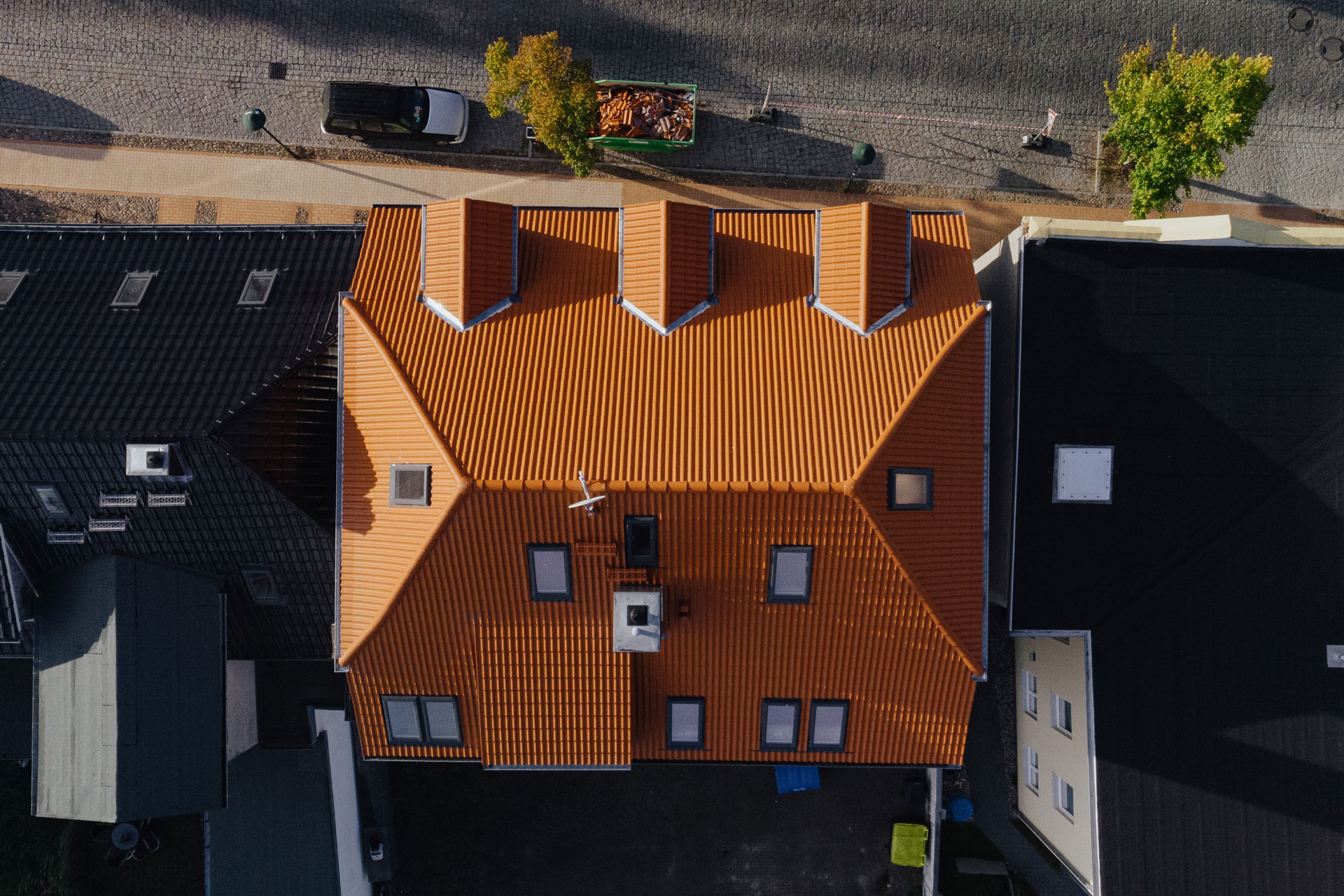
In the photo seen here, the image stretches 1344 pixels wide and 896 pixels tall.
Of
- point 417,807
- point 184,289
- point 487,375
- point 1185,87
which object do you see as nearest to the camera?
point 487,375

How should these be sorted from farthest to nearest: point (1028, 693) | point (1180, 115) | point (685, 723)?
1. point (1028, 693)
2. point (1180, 115)
3. point (685, 723)

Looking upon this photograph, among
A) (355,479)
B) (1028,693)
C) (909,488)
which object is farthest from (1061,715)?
(355,479)

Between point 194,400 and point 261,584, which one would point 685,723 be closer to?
point 261,584

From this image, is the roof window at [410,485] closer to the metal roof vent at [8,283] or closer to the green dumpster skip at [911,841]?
the metal roof vent at [8,283]

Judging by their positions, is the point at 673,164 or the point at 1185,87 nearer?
the point at 1185,87

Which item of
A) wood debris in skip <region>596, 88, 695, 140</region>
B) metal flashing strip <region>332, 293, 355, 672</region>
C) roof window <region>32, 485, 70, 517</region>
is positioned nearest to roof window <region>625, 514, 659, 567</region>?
metal flashing strip <region>332, 293, 355, 672</region>

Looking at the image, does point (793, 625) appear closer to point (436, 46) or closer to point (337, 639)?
point (337, 639)

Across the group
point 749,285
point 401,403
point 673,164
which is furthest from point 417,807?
point 673,164
